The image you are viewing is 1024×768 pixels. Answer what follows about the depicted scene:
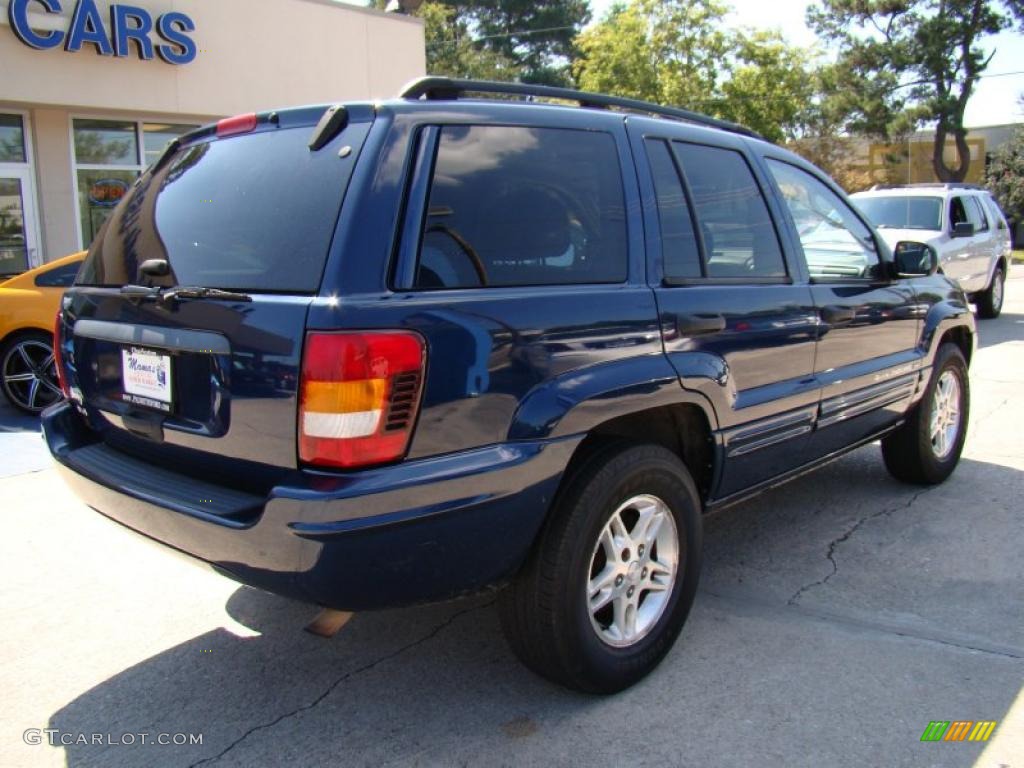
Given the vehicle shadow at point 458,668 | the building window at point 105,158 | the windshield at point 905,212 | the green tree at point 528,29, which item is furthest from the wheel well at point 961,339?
the green tree at point 528,29

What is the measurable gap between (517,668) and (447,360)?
1358 millimetres

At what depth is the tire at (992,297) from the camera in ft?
43.3

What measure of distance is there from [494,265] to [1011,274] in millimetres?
25295

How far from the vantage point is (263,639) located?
11.2 feet

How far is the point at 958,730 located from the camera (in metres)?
2.74

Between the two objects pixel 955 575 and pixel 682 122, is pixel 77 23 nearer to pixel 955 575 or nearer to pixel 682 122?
pixel 682 122

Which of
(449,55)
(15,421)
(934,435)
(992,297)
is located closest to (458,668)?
(934,435)

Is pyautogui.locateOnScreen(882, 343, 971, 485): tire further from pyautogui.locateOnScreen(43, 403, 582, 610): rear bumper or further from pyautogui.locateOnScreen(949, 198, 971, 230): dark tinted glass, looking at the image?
pyautogui.locateOnScreen(949, 198, 971, 230): dark tinted glass

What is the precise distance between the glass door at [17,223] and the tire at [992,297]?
45.0 feet

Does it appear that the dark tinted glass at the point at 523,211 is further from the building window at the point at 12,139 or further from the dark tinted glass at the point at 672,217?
the building window at the point at 12,139

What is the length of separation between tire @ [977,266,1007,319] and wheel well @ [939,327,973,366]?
876 cm

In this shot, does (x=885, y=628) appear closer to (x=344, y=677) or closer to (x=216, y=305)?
(x=344, y=677)

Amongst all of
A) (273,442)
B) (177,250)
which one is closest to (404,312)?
(273,442)

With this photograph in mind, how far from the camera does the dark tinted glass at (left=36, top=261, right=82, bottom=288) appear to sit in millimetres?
7855
